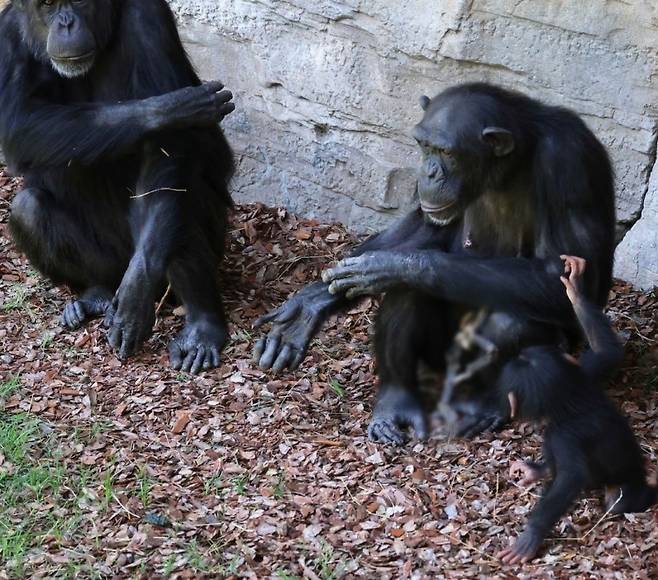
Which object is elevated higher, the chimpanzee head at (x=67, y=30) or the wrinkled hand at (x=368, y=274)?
the chimpanzee head at (x=67, y=30)

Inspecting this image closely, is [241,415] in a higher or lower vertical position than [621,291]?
lower

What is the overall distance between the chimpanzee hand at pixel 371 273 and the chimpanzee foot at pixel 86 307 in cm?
178

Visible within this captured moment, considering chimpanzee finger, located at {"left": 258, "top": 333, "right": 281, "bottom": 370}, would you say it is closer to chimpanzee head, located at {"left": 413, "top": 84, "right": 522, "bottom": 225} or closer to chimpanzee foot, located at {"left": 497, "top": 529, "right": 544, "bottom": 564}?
chimpanzee head, located at {"left": 413, "top": 84, "right": 522, "bottom": 225}

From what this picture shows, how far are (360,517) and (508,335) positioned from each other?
3.43 ft

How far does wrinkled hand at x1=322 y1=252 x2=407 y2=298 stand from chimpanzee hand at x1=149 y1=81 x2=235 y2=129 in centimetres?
121

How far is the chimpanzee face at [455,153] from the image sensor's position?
517 cm

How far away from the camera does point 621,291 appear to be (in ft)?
22.1

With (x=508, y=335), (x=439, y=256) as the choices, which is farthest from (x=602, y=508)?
(x=439, y=256)

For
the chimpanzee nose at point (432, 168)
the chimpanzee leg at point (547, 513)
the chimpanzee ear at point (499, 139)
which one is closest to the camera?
the chimpanzee leg at point (547, 513)

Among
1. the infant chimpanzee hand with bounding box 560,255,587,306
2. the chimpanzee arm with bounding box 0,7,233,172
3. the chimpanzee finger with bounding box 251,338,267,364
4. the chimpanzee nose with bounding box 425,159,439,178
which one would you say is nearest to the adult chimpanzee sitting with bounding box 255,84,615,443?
the chimpanzee nose with bounding box 425,159,439,178

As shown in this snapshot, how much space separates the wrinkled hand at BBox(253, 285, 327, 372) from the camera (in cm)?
579

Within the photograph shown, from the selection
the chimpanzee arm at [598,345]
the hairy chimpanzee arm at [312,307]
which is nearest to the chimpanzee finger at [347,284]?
the hairy chimpanzee arm at [312,307]

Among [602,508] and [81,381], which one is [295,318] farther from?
[602,508]

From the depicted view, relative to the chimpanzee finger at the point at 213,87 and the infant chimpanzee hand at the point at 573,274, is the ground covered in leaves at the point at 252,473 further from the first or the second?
the chimpanzee finger at the point at 213,87
